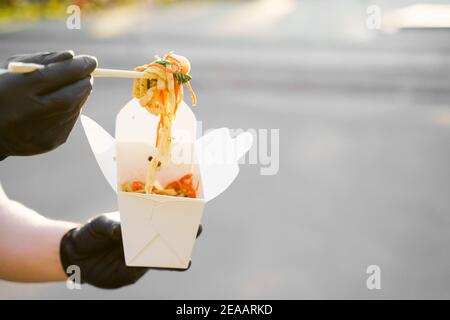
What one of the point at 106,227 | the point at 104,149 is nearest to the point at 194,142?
the point at 104,149

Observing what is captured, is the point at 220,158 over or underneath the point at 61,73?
underneath

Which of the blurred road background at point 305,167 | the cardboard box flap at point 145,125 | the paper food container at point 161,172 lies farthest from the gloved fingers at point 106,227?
the blurred road background at point 305,167

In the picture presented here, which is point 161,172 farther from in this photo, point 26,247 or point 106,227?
point 26,247

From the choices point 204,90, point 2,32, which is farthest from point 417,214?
point 2,32

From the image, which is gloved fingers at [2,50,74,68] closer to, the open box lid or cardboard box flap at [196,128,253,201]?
the open box lid

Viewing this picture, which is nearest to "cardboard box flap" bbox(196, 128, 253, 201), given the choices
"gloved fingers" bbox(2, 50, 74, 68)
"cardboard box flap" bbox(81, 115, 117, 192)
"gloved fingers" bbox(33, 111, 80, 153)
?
"cardboard box flap" bbox(81, 115, 117, 192)

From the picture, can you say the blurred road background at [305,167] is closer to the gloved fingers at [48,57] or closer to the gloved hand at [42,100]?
the gloved hand at [42,100]
